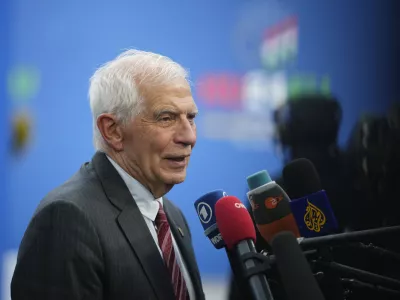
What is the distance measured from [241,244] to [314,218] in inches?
9.8

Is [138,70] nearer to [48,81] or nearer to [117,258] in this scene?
[117,258]

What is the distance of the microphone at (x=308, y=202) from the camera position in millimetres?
1446

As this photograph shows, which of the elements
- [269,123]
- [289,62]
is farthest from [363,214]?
[289,62]

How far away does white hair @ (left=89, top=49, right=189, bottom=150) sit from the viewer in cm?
167

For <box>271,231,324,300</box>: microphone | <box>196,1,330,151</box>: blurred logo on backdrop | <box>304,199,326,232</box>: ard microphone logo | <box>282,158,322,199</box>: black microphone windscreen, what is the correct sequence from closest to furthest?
<box>271,231,324,300</box>: microphone → <box>304,199,326,232</box>: ard microphone logo → <box>282,158,322,199</box>: black microphone windscreen → <box>196,1,330,151</box>: blurred logo on backdrop

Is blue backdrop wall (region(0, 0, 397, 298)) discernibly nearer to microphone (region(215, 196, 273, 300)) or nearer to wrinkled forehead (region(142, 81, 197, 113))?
wrinkled forehead (region(142, 81, 197, 113))

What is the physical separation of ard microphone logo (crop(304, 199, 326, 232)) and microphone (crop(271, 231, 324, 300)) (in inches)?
12.6

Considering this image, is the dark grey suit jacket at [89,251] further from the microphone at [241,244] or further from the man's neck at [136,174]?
the microphone at [241,244]

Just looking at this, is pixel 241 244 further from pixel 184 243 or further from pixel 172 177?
pixel 184 243

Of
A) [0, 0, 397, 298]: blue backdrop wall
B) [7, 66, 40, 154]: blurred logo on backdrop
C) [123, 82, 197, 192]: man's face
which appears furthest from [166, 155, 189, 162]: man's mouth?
[7, 66, 40, 154]: blurred logo on backdrop

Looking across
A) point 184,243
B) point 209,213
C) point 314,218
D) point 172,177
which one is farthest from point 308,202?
point 184,243

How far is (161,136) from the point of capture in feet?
5.49

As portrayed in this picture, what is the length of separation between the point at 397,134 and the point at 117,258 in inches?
61.3

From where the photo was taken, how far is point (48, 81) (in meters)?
3.11
